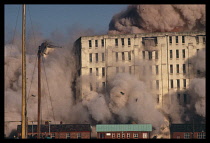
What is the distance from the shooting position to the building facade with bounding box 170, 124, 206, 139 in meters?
94.4

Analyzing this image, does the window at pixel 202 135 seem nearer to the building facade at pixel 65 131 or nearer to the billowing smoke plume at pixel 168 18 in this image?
the building facade at pixel 65 131

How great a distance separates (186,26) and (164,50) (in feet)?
40.9

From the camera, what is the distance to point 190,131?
9525cm

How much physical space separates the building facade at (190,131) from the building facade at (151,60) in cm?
1206

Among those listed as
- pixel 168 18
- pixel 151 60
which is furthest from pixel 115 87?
pixel 168 18

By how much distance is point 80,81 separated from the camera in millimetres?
115750

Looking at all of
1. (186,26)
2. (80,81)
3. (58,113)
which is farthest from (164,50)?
(58,113)

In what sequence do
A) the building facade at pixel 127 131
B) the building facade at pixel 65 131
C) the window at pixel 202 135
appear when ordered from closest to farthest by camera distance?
the window at pixel 202 135 → the building facade at pixel 127 131 → the building facade at pixel 65 131

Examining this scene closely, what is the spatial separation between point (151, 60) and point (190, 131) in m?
23.4

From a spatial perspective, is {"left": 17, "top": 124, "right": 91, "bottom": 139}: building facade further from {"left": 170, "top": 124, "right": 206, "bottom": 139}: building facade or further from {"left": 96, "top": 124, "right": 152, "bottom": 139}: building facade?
{"left": 170, "top": 124, "right": 206, "bottom": 139}: building facade

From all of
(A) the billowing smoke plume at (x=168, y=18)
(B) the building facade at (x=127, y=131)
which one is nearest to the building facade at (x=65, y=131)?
(B) the building facade at (x=127, y=131)

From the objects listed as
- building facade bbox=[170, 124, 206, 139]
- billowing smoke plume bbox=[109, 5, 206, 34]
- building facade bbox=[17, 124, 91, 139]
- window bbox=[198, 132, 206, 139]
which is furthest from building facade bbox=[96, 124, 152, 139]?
billowing smoke plume bbox=[109, 5, 206, 34]

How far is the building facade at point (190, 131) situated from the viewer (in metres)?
94.4
